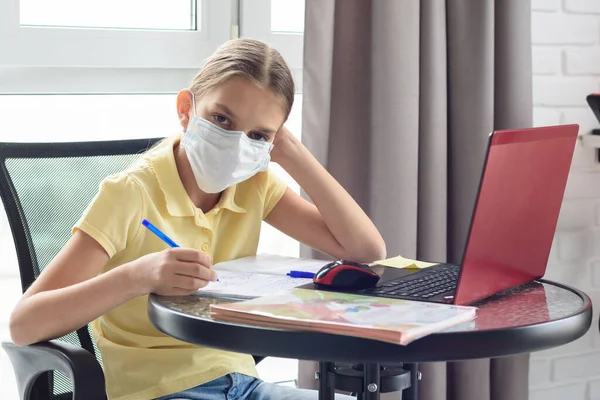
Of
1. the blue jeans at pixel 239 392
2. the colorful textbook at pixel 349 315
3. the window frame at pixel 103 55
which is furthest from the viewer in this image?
the window frame at pixel 103 55

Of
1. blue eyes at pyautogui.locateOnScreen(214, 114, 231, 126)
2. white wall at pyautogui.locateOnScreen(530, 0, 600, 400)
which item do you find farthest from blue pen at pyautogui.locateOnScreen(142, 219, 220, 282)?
white wall at pyautogui.locateOnScreen(530, 0, 600, 400)

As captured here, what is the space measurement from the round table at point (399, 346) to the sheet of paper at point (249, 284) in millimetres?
58

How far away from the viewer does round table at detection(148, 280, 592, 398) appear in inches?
37.5

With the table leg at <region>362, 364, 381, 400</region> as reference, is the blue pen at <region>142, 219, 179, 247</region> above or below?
above

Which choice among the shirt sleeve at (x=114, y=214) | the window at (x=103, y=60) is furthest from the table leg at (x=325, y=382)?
the window at (x=103, y=60)

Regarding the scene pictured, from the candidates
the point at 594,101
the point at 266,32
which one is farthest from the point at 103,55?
the point at 594,101

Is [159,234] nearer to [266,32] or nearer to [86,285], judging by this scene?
[86,285]

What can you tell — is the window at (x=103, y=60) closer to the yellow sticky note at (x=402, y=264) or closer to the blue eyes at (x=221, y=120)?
the blue eyes at (x=221, y=120)

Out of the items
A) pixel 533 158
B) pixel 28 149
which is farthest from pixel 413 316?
pixel 28 149

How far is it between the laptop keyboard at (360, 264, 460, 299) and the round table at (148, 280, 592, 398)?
0.30 ft

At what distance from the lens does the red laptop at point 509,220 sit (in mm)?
1040

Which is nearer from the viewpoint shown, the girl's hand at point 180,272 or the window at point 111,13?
the girl's hand at point 180,272

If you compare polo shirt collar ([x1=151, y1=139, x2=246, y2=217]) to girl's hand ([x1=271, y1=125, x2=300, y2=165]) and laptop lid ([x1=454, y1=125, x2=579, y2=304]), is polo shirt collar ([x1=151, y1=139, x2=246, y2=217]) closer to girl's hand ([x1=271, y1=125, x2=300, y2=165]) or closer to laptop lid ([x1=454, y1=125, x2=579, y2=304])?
girl's hand ([x1=271, y1=125, x2=300, y2=165])

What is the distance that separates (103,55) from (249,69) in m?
0.69
